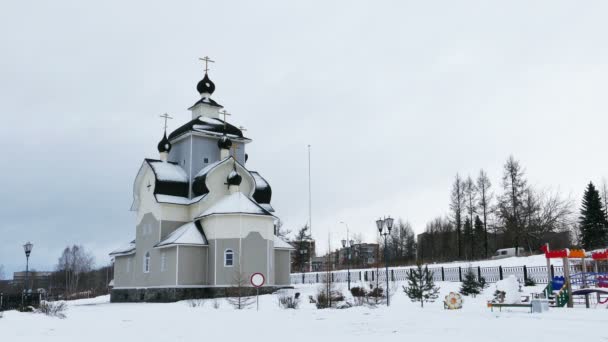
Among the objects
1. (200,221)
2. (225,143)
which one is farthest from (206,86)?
(200,221)

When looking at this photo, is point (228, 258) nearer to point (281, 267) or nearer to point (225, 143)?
point (281, 267)

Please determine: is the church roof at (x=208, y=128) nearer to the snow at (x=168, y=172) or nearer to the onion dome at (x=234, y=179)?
the snow at (x=168, y=172)

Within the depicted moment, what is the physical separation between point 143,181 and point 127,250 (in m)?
4.72

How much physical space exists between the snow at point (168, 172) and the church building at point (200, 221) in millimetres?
63

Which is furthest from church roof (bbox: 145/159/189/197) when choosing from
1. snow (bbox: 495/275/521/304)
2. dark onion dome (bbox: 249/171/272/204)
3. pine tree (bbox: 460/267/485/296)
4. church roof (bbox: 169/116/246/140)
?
snow (bbox: 495/275/521/304)

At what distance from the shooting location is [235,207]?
31109 mm

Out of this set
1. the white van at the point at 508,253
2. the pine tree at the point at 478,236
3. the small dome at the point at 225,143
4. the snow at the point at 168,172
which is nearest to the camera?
the snow at the point at 168,172

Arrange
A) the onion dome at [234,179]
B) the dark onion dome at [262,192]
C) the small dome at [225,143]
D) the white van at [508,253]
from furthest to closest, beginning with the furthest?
the white van at [508,253] → the dark onion dome at [262,192] → the small dome at [225,143] → the onion dome at [234,179]

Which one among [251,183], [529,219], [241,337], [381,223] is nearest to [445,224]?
[529,219]

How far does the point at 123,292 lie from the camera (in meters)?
35.8

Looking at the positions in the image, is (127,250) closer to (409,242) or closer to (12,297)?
(12,297)

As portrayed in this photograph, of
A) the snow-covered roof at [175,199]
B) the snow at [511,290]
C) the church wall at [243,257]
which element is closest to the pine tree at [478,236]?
the church wall at [243,257]

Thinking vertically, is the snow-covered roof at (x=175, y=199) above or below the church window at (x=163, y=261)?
above

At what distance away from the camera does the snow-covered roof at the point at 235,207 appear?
101ft
